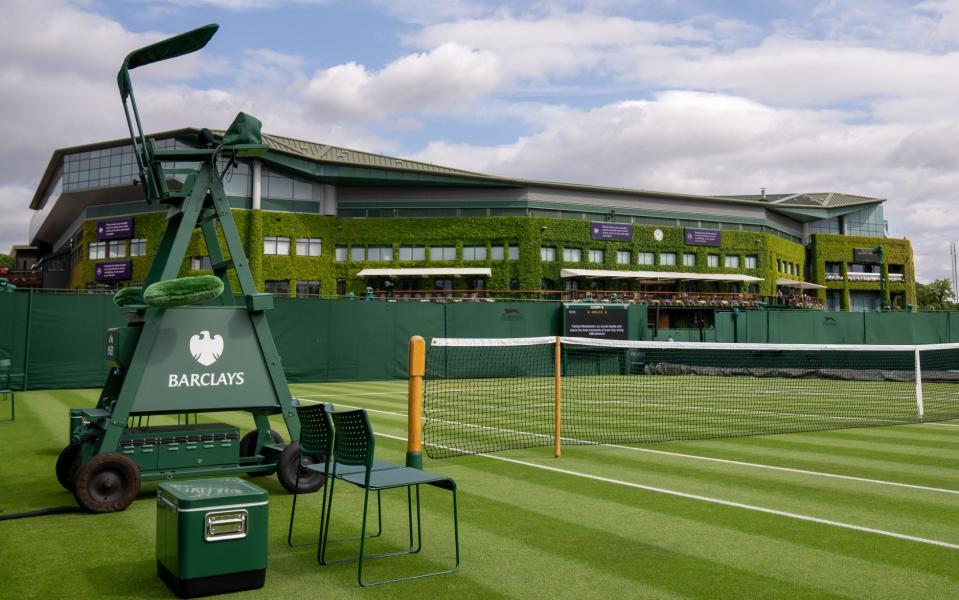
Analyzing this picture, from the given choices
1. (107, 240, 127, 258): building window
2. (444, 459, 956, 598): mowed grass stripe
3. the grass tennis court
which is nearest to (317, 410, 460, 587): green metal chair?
the grass tennis court

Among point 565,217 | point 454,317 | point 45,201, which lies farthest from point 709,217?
point 45,201

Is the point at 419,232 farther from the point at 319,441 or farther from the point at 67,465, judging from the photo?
the point at 319,441

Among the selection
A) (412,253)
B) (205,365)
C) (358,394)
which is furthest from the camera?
(412,253)

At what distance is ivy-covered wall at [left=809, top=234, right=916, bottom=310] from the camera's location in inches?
3270

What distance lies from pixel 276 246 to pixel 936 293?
347ft

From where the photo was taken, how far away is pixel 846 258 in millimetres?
84000

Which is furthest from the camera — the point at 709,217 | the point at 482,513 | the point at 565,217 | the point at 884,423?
the point at 709,217

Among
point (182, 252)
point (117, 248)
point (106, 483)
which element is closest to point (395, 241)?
point (117, 248)

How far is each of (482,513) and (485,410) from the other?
1067 centimetres

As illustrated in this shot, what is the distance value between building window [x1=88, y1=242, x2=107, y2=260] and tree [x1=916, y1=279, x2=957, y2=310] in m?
110

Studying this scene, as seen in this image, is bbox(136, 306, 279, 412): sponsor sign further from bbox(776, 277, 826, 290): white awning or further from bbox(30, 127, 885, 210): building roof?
bbox(776, 277, 826, 290): white awning

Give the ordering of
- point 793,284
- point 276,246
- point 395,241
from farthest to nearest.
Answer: point 793,284, point 395,241, point 276,246

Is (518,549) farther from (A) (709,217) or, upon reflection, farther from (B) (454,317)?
(A) (709,217)

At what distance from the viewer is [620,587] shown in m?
5.40
